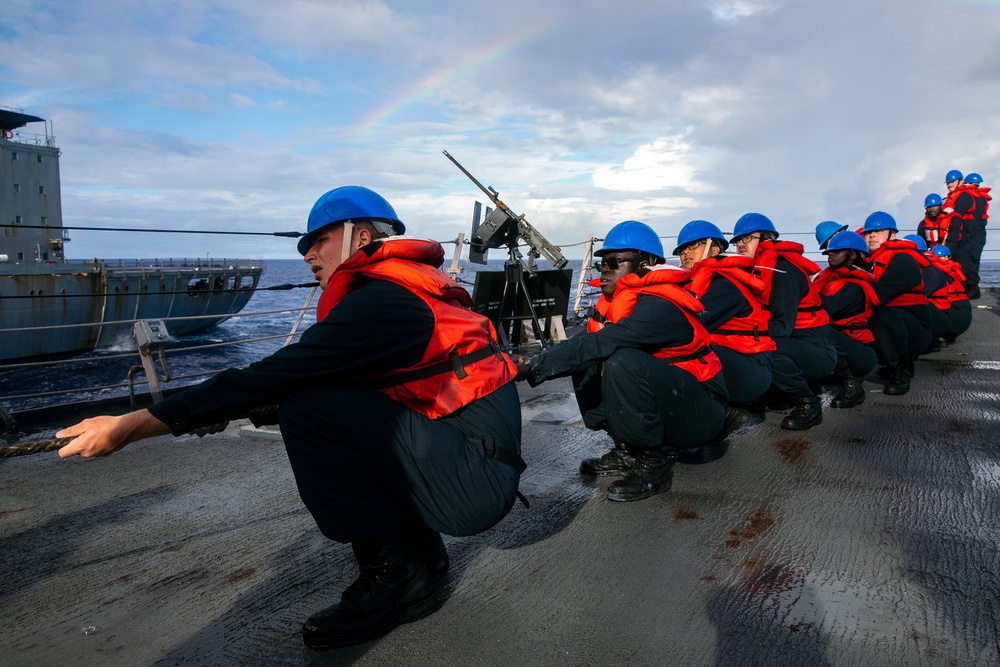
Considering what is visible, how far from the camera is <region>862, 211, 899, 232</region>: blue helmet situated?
22.7 feet

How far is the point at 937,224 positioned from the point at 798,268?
978 cm

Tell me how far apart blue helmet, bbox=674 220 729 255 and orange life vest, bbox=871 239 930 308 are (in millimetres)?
2812

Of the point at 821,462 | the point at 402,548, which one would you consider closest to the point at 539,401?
the point at 821,462

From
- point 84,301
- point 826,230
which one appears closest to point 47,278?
point 84,301

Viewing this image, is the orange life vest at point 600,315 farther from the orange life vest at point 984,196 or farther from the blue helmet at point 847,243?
the orange life vest at point 984,196

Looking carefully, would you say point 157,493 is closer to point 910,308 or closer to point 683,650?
point 683,650

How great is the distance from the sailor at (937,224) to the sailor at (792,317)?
9.41 m

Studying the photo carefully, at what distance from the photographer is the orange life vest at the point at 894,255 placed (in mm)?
6355

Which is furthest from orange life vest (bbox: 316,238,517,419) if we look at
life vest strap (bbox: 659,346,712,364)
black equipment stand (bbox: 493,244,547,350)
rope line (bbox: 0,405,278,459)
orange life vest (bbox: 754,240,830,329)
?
black equipment stand (bbox: 493,244,547,350)

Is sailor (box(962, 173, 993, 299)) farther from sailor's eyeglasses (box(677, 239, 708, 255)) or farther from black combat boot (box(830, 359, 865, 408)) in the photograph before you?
sailor's eyeglasses (box(677, 239, 708, 255))

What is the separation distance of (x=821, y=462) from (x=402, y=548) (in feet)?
8.42

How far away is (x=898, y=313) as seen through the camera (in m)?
6.22

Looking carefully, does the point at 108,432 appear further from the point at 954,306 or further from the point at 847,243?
the point at 954,306

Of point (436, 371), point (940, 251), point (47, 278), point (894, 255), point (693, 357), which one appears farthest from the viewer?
point (47, 278)
